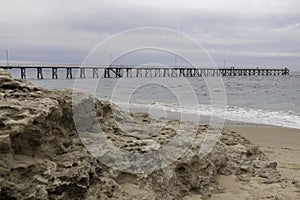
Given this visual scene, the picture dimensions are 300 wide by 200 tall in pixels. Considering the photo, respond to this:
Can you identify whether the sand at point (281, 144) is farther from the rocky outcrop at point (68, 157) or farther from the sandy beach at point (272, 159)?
the rocky outcrop at point (68, 157)

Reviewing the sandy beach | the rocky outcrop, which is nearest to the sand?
the sandy beach

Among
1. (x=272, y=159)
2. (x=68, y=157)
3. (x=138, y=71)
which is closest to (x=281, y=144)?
(x=272, y=159)

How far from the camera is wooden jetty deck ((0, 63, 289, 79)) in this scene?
48256 millimetres

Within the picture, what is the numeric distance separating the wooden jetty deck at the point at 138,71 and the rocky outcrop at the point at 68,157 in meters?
13.8

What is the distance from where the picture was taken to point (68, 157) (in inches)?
160

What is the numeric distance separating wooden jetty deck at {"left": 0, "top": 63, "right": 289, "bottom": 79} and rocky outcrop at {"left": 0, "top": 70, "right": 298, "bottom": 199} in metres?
13.8

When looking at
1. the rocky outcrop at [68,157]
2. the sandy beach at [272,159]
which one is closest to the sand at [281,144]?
the sandy beach at [272,159]

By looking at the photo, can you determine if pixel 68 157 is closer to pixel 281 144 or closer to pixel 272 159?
pixel 272 159

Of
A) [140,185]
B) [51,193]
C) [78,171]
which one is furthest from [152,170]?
[51,193]

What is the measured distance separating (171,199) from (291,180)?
276cm

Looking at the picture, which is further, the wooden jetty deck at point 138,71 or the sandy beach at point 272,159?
the wooden jetty deck at point 138,71

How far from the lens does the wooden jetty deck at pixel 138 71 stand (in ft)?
158

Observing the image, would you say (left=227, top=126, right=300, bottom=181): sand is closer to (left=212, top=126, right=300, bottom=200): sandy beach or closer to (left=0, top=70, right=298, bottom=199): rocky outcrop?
(left=212, top=126, right=300, bottom=200): sandy beach

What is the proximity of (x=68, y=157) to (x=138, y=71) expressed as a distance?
203ft
